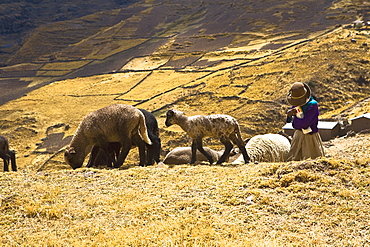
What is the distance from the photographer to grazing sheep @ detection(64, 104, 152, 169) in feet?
46.4

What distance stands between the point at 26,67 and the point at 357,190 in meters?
89.6

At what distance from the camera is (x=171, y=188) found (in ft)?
33.6

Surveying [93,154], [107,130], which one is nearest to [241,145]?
[107,130]

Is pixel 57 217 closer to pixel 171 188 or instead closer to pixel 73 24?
pixel 171 188

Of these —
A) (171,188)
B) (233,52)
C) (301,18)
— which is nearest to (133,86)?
(233,52)

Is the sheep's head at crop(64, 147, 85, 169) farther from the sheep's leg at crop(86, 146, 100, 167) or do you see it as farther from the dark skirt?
the dark skirt

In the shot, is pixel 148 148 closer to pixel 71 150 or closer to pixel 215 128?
pixel 71 150

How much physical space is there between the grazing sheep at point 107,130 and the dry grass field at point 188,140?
63 centimetres

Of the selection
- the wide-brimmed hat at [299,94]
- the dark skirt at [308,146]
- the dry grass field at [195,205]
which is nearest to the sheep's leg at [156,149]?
the dry grass field at [195,205]

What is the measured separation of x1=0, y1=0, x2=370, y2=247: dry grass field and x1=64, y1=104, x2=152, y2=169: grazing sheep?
626 millimetres

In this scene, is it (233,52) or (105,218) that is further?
(233,52)

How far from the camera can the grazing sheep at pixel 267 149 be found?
1548 cm

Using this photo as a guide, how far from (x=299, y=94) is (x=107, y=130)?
20.1 ft

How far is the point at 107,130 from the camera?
14219mm
